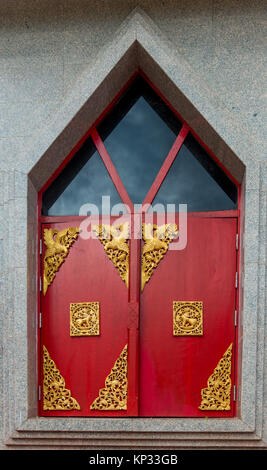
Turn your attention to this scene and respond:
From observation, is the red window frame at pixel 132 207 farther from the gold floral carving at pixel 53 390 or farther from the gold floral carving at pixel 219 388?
the gold floral carving at pixel 53 390

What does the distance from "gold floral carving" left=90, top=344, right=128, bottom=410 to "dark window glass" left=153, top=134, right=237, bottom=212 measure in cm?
165

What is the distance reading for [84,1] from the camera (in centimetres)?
372

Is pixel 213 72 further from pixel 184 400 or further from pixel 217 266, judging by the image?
pixel 184 400

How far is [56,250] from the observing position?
386cm

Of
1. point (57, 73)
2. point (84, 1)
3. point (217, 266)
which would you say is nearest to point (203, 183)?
point (217, 266)

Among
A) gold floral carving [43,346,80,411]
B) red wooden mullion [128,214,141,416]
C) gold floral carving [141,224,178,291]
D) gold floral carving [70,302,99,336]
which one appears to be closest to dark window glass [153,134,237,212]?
gold floral carving [141,224,178,291]

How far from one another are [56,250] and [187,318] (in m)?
1.55

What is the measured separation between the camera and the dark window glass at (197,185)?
12.5 feet

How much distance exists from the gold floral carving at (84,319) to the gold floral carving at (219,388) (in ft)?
4.23

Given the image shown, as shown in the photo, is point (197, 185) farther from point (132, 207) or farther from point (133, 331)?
point (133, 331)

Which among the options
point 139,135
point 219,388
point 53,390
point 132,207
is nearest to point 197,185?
point 132,207

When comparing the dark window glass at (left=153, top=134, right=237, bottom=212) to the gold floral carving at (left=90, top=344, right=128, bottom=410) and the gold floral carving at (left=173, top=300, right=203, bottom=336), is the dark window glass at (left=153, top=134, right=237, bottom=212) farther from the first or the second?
the gold floral carving at (left=90, top=344, right=128, bottom=410)

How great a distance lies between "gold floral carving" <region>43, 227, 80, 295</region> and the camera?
12.6 feet

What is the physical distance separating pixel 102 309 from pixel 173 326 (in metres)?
0.76
